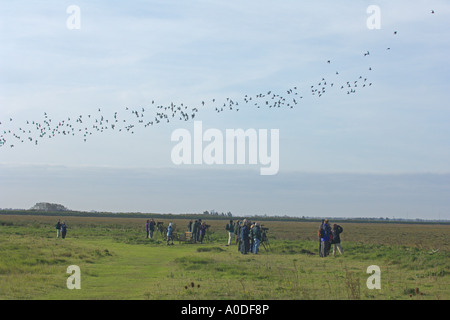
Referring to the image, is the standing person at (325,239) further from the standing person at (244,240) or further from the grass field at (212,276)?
the standing person at (244,240)

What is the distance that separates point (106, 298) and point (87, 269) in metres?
6.94

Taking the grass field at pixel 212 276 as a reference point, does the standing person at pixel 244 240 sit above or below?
above

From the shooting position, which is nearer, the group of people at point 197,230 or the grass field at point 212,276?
the grass field at point 212,276

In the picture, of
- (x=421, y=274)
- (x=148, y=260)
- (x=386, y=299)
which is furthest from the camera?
(x=148, y=260)

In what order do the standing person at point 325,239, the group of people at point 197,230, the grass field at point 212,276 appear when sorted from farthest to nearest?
the group of people at point 197,230 < the standing person at point 325,239 < the grass field at point 212,276

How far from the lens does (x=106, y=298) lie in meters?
14.7

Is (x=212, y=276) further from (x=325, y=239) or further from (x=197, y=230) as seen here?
(x=197, y=230)

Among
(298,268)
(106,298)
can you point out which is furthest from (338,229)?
(106,298)

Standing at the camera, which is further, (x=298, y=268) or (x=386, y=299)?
(x=298, y=268)

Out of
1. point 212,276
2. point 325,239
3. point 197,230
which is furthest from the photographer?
point 197,230

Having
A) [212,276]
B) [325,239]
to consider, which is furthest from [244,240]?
[212,276]

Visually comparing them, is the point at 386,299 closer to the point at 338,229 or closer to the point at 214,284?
the point at 214,284

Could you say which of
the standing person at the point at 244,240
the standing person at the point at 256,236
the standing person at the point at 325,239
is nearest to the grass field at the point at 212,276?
the standing person at the point at 325,239

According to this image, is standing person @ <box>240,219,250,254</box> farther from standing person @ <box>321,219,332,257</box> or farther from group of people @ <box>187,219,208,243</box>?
group of people @ <box>187,219,208,243</box>
